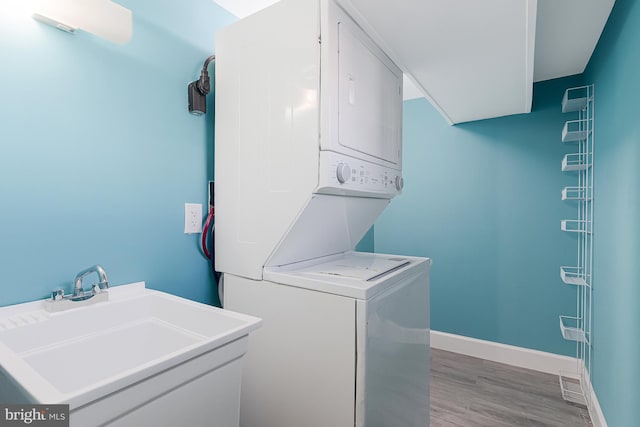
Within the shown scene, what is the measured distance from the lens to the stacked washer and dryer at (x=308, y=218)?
1.51 metres

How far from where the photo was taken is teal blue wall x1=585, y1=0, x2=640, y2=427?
1.74 metres

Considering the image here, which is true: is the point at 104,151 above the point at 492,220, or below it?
above

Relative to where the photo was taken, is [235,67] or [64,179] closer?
[64,179]

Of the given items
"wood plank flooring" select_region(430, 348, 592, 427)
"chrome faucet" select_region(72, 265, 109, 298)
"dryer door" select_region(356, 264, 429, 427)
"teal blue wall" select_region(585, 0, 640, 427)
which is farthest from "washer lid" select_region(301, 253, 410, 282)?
"wood plank flooring" select_region(430, 348, 592, 427)

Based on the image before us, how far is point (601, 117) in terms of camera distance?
2465 mm

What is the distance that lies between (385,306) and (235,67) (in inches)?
61.6

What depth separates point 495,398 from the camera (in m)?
2.85

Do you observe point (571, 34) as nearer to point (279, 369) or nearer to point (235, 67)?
point (235, 67)

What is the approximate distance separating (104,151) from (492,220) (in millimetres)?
3558

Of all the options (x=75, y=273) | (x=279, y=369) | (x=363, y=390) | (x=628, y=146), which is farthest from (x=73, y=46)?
(x=628, y=146)

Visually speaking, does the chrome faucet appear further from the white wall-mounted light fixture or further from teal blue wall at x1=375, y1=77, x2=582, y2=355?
teal blue wall at x1=375, y1=77, x2=582, y2=355

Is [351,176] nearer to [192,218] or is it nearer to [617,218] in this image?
[192,218]

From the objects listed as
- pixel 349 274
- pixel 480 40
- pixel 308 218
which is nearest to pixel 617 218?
pixel 480 40

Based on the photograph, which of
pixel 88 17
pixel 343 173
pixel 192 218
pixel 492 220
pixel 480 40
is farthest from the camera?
pixel 492 220
